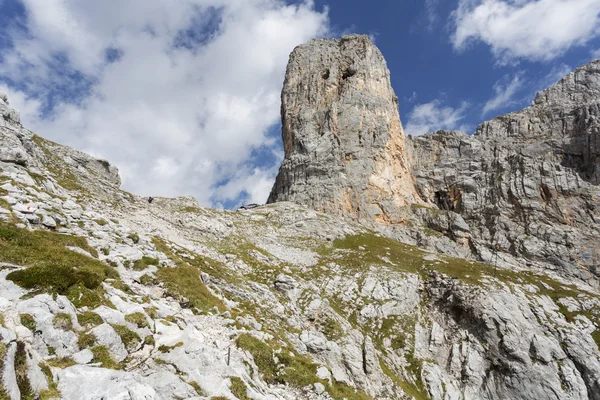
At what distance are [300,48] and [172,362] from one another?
463 ft

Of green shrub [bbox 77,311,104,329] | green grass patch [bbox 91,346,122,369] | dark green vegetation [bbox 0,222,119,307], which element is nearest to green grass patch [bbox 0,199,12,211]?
dark green vegetation [bbox 0,222,119,307]

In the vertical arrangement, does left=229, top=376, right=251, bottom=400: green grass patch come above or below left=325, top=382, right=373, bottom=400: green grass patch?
above

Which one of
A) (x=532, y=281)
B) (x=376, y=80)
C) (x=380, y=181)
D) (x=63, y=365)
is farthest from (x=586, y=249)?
(x=63, y=365)

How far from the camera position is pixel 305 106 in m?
121

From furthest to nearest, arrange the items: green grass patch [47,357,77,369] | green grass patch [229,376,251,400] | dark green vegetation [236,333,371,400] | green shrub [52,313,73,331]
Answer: dark green vegetation [236,333,371,400] < green grass patch [229,376,251,400] < green shrub [52,313,73,331] < green grass patch [47,357,77,369]

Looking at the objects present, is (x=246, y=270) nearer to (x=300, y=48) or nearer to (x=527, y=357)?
(x=527, y=357)

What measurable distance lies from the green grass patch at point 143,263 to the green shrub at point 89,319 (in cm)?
954

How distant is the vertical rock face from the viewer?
98.3 metres

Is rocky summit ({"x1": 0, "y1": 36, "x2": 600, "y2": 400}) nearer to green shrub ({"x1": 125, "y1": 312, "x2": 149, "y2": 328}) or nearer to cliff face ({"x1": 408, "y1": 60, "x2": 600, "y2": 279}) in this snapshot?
green shrub ({"x1": 125, "y1": 312, "x2": 149, "y2": 328})

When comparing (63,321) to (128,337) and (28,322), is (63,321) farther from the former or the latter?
(128,337)

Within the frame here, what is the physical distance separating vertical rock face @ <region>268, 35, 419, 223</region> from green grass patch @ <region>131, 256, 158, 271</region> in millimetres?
71783

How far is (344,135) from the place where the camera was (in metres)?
108

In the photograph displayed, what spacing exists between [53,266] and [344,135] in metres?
97.9

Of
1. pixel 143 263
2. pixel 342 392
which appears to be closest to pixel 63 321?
pixel 143 263
